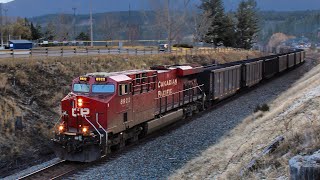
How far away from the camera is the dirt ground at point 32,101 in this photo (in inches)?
720

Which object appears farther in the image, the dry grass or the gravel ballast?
the gravel ballast

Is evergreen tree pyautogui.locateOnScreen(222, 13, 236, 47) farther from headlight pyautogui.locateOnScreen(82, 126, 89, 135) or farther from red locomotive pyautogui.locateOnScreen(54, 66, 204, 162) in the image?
headlight pyautogui.locateOnScreen(82, 126, 89, 135)

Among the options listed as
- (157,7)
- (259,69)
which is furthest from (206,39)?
(259,69)

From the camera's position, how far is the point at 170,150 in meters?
17.5

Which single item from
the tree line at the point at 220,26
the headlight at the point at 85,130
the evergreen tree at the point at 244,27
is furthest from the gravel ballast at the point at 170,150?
the evergreen tree at the point at 244,27

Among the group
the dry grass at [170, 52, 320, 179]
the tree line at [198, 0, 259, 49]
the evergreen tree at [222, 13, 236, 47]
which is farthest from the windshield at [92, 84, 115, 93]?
the evergreen tree at [222, 13, 236, 47]

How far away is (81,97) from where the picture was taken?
1656cm

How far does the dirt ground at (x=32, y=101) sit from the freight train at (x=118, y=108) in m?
2.96

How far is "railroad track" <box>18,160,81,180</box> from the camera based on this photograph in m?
14.5

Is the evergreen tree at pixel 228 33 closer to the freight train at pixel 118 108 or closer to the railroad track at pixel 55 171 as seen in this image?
the freight train at pixel 118 108

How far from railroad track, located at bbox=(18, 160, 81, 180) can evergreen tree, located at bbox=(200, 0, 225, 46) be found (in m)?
69.1

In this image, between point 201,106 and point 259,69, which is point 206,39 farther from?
point 201,106

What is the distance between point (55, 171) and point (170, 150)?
4950 mm

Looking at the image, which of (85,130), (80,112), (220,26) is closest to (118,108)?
(80,112)
